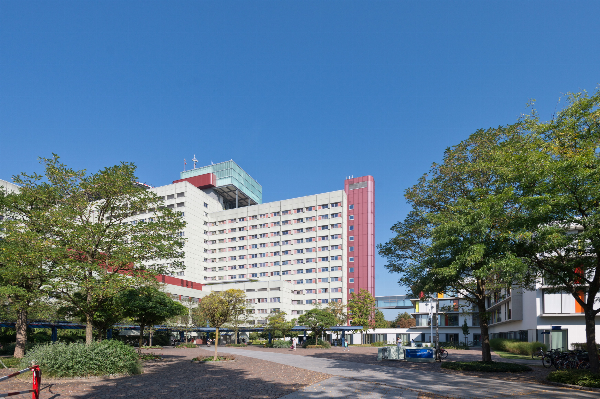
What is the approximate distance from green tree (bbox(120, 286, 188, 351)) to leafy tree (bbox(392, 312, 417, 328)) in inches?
3163

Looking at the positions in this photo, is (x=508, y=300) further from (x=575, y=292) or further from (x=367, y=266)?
(x=367, y=266)

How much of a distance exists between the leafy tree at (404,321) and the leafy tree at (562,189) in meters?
88.0

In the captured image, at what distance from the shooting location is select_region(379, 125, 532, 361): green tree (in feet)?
65.3

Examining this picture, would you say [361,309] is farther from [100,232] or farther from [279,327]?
[100,232]

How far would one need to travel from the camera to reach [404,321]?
106m

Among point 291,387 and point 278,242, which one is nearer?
point 291,387

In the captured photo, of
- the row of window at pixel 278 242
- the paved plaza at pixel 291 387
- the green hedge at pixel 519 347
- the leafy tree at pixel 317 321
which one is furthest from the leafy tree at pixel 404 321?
the paved plaza at pixel 291 387

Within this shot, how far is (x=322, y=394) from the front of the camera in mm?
15805

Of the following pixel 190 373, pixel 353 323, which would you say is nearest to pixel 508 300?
pixel 353 323

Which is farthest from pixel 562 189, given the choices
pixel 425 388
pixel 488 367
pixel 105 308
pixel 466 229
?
pixel 105 308

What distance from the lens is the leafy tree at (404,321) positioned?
105 metres

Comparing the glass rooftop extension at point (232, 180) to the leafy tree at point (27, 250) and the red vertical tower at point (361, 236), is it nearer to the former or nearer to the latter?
the red vertical tower at point (361, 236)

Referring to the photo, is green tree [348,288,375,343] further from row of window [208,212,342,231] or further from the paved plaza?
the paved plaza

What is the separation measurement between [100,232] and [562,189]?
861 inches
